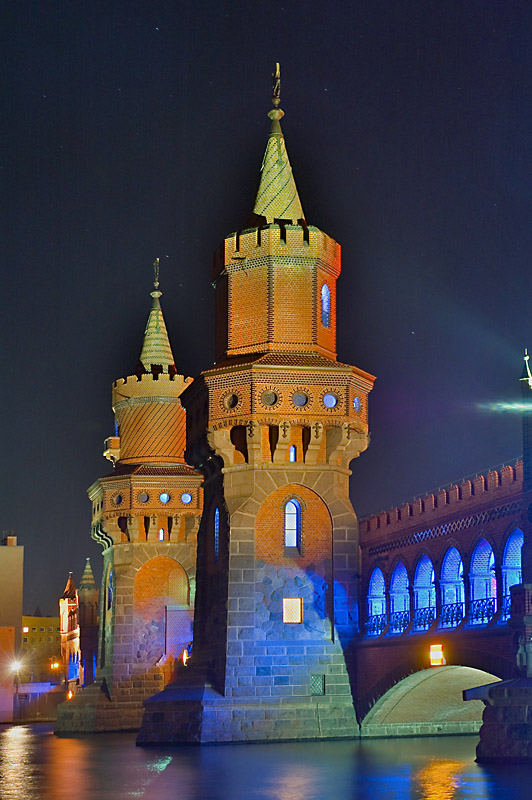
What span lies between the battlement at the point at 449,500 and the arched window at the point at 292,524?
283 cm

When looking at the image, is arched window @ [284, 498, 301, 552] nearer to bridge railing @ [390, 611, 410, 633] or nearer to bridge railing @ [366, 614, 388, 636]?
bridge railing @ [366, 614, 388, 636]

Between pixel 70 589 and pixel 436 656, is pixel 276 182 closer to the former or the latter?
pixel 436 656

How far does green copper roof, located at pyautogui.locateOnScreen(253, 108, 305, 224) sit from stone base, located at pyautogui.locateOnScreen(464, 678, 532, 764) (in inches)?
833

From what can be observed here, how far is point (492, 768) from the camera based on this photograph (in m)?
32.3

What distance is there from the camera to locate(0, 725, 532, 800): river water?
1093 inches

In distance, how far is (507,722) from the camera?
33.3 m

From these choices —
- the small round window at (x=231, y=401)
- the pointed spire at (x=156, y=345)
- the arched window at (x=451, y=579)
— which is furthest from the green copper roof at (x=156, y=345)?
the arched window at (x=451, y=579)

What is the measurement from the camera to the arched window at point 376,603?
45.5 metres

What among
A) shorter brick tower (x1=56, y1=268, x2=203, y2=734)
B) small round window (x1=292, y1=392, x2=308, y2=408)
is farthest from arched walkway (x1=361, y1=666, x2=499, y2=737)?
shorter brick tower (x1=56, y1=268, x2=203, y2=734)

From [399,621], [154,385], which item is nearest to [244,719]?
[399,621]

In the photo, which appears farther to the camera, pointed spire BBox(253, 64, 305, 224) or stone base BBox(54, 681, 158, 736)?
stone base BBox(54, 681, 158, 736)

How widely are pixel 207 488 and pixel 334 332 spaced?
288 inches

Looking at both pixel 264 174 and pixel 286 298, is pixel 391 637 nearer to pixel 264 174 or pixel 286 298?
pixel 286 298

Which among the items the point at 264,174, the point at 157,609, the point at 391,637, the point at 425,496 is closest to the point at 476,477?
the point at 425,496
